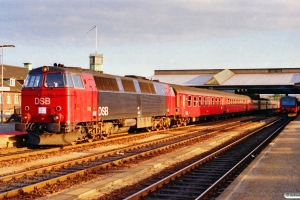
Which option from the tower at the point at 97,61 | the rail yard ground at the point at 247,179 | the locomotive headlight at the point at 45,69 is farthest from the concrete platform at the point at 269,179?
the tower at the point at 97,61

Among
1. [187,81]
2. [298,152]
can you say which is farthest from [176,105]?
[187,81]

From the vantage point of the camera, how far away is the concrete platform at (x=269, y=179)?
993cm

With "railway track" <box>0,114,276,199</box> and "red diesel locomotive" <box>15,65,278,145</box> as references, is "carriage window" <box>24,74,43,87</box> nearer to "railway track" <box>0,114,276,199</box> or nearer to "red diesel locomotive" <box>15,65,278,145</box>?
"red diesel locomotive" <box>15,65,278,145</box>

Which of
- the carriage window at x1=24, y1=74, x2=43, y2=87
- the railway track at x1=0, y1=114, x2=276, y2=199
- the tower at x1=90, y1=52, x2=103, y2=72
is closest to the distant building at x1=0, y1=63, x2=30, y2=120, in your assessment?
Answer: the tower at x1=90, y1=52, x2=103, y2=72

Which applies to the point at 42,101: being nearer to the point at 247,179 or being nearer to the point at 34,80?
the point at 34,80

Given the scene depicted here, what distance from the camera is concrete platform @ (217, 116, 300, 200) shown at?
9930 millimetres

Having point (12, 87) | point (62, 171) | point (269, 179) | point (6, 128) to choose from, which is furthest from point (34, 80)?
point (12, 87)

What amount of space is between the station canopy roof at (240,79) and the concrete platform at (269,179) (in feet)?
157

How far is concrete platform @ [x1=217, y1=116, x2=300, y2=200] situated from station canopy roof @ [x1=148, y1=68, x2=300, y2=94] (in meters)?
47.9

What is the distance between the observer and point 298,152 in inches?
714

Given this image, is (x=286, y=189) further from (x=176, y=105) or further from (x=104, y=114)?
(x=176, y=105)

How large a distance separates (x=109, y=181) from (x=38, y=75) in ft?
29.8

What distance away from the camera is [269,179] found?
11.9m

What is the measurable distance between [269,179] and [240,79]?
2487 inches
